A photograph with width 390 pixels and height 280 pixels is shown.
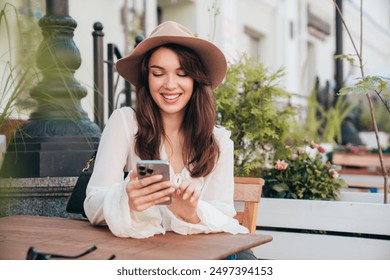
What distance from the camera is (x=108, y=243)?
6.05ft

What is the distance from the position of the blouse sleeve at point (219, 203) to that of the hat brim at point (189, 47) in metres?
0.24

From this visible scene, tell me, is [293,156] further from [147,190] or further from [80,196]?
[147,190]

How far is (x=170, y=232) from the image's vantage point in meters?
2.07

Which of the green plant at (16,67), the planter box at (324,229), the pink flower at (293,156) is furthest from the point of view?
the pink flower at (293,156)

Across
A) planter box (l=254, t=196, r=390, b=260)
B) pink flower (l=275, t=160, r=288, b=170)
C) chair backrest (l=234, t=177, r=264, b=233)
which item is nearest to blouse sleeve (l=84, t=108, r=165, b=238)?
chair backrest (l=234, t=177, r=264, b=233)

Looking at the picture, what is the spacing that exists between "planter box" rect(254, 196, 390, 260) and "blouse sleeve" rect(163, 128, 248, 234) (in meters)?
0.67

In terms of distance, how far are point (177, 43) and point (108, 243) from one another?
0.80 metres

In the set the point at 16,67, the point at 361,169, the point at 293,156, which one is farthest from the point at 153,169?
the point at 361,169

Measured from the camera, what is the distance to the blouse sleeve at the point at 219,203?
2.04 meters

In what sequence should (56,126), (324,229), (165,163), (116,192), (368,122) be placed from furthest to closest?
(368,122) < (56,126) < (324,229) < (116,192) < (165,163)

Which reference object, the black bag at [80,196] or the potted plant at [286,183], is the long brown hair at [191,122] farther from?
the potted plant at [286,183]

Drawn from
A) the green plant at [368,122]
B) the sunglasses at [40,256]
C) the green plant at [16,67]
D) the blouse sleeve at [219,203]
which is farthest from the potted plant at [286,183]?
the green plant at [368,122]

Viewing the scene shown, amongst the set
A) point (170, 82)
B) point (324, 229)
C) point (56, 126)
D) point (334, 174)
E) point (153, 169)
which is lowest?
point (324, 229)
